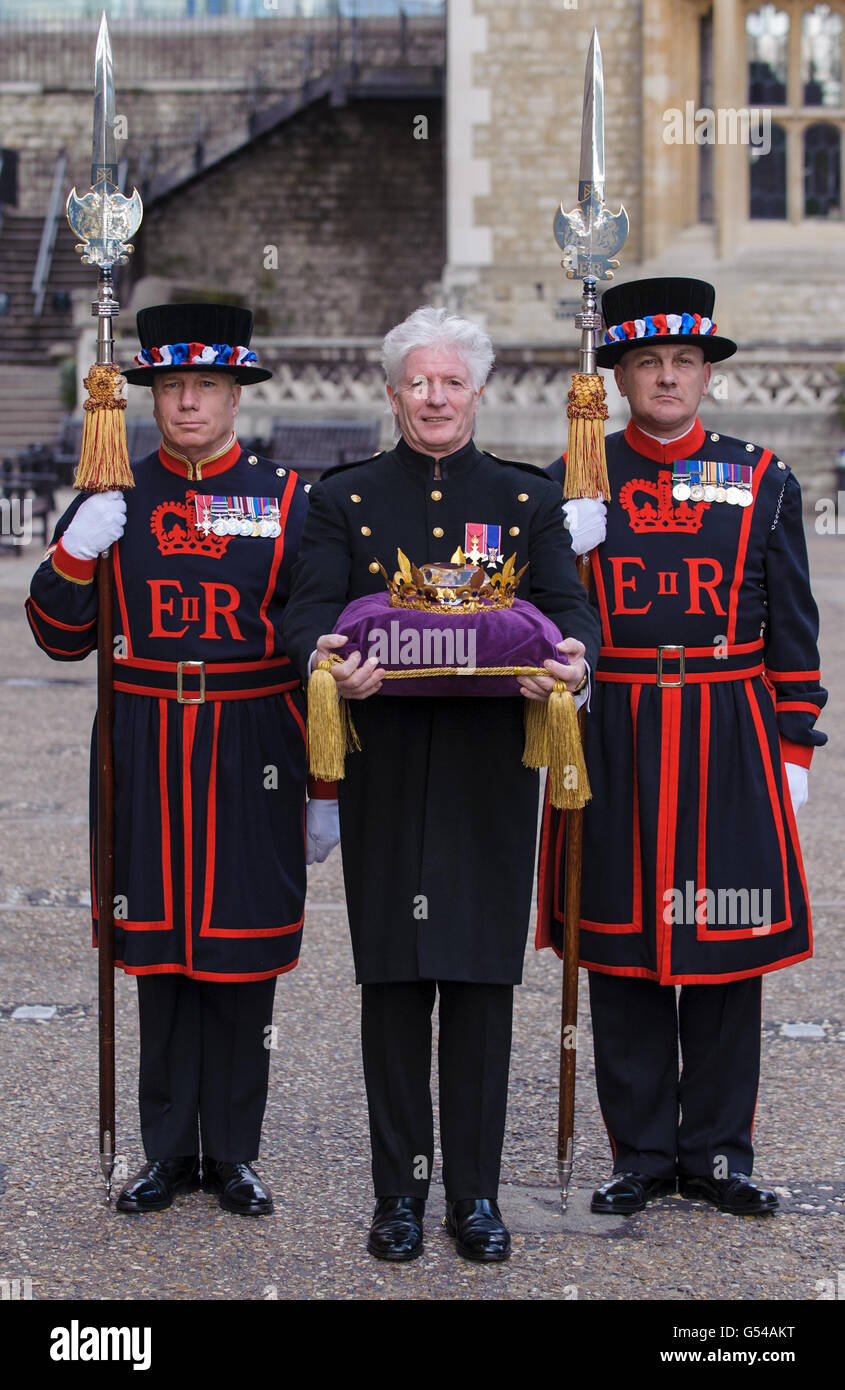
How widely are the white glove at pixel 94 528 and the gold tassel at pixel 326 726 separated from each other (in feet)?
2.13

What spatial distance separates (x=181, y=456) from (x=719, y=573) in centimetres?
120

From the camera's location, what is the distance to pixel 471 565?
3.75m

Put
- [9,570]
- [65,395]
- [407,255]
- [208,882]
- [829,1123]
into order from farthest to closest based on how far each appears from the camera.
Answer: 1. [407,255]
2. [65,395]
3. [9,570]
4. [829,1123]
5. [208,882]

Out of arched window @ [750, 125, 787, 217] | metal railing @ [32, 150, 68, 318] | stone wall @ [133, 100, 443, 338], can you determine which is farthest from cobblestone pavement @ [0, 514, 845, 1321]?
stone wall @ [133, 100, 443, 338]

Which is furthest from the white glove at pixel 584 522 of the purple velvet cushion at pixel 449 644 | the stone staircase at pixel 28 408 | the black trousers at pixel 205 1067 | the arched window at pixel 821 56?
the arched window at pixel 821 56

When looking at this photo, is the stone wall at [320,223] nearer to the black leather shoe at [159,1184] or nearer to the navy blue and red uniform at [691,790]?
the navy blue and red uniform at [691,790]

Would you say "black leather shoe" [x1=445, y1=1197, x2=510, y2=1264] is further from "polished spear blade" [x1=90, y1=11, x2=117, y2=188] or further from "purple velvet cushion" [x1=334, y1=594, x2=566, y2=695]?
"polished spear blade" [x1=90, y1=11, x2=117, y2=188]

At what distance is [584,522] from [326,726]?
0.77 meters

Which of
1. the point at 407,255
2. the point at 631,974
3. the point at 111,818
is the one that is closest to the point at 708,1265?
the point at 631,974

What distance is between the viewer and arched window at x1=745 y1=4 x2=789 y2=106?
2342 cm

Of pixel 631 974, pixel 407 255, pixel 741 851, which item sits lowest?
pixel 631 974

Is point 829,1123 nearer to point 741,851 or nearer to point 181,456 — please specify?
point 741,851

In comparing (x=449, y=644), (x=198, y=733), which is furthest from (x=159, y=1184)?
(x=449, y=644)

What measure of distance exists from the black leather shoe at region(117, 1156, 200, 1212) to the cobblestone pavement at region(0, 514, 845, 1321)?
3 centimetres
